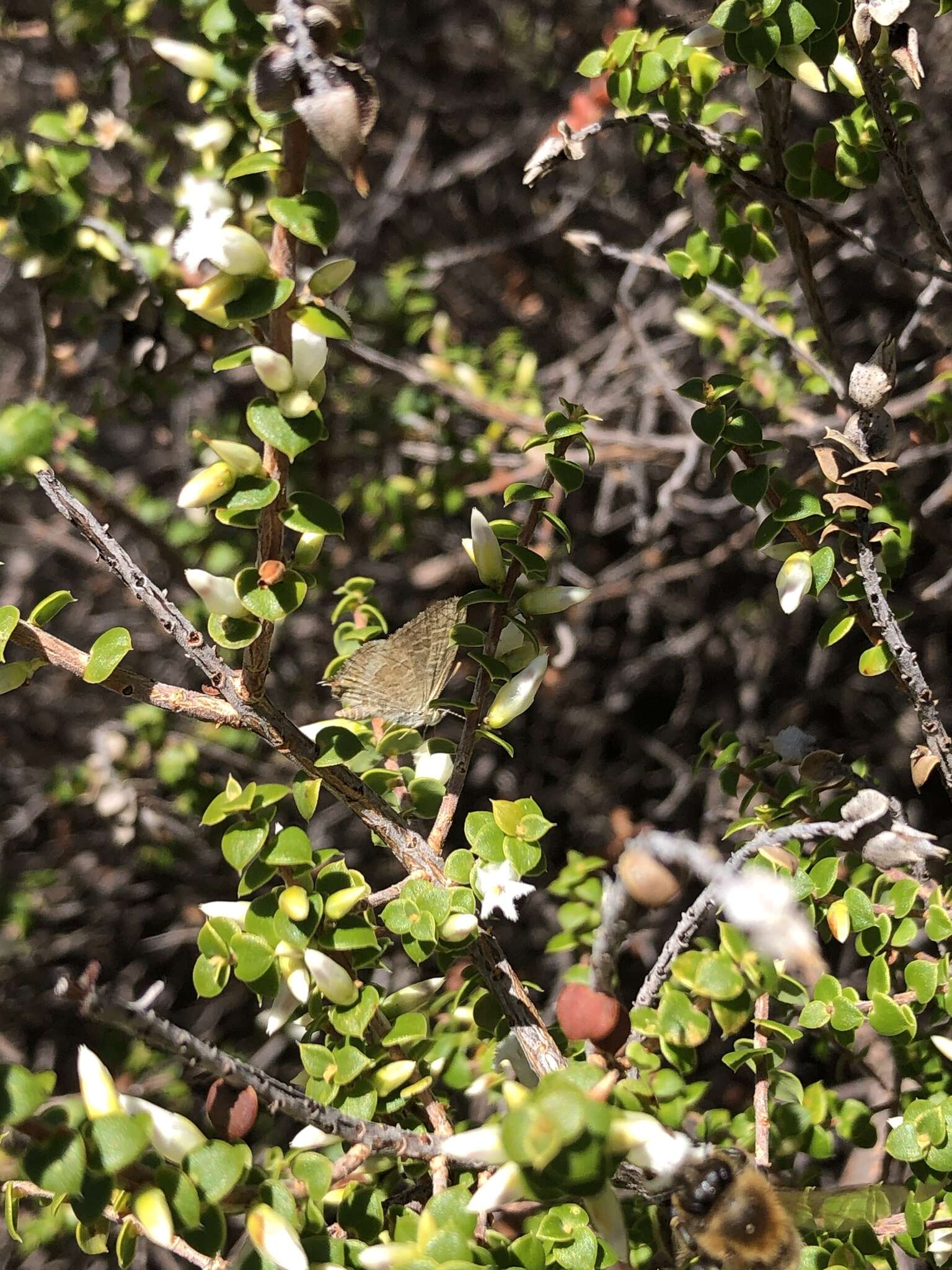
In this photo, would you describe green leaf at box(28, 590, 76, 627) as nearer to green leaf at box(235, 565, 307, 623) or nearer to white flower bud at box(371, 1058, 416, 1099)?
green leaf at box(235, 565, 307, 623)

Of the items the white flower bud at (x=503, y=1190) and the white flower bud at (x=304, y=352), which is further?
the white flower bud at (x=304, y=352)

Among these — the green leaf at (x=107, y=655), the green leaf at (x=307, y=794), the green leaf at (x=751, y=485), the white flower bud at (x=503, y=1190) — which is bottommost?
the white flower bud at (x=503, y=1190)

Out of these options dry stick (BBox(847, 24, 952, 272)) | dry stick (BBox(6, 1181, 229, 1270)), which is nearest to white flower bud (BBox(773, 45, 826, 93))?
dry stick (BBox(847, 24, 952, 272))

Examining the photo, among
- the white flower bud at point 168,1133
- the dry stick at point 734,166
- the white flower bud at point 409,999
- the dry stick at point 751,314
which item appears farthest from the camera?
the dry stick at point 751,314

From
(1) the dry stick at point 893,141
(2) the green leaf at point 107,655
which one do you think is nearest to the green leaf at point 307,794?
(2) the green leaf at point 107,655

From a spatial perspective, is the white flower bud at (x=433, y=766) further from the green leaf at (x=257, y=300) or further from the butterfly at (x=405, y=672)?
the green leaf at (x=257, y=300)

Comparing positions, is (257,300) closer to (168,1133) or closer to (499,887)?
(499,887)

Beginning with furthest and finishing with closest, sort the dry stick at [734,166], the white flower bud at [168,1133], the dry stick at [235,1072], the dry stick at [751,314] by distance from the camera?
1. the dry stick at [751,314]
2. the dry stick at [734,166]
3. the white flower bud at [168,1133]
4. the dry stick at [235,1072]
